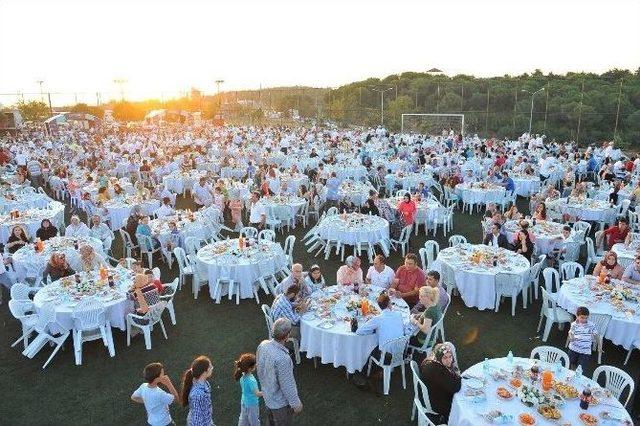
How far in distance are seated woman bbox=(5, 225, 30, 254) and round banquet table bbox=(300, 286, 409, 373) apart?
8647 millimetres

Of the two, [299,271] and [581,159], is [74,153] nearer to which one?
[299,271]

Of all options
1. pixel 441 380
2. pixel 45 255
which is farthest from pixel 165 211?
pixel 441 380

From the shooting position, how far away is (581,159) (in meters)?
22.7

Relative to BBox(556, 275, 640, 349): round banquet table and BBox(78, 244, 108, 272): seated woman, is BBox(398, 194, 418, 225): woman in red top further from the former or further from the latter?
BBox(78, 244, 108, 272): seated woman

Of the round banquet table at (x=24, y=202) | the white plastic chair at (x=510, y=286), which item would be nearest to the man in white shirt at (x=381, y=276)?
the white plastic chair at (x=510, y=286)

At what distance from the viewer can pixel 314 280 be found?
869 centimetres

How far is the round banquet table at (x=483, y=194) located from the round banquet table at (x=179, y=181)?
11.4 metres

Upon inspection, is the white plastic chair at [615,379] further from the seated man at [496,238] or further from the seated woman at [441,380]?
the seated man at [496,238]

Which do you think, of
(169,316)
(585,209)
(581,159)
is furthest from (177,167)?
(581,159)

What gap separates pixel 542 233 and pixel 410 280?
5302mm

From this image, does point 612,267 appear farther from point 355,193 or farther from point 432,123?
point 432,123

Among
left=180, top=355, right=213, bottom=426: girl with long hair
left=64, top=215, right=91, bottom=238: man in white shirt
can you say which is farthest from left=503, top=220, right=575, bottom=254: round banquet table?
left=64, top=215, right=91, bottom=238: man in white shirt

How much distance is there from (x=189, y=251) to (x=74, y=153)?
2105cm

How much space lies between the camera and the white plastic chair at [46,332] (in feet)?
26.5
